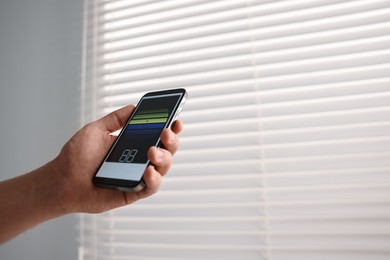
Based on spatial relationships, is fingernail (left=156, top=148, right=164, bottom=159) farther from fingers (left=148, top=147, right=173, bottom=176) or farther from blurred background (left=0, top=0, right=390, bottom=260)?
blurred background (left=0, top=0, right=390, bottom=260)

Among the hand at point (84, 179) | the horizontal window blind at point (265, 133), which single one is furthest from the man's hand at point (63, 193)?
the horizontal window blind at point (265, 133)

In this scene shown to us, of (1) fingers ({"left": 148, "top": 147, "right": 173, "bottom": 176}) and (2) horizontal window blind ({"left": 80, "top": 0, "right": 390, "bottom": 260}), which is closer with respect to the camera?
(1) fingers ({"left": 148, "top": 147, "right": 173, "bottom": 176})

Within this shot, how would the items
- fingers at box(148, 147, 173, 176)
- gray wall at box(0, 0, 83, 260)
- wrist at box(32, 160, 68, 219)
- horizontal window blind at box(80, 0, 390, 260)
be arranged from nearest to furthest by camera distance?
fingers at box(148, 147, 173, 176) < wrist at box(32, 160, 68, 219) < horizontal window blind at box(80, 0, 390, 260) < gray wall at box(0, 0, 83, 260)

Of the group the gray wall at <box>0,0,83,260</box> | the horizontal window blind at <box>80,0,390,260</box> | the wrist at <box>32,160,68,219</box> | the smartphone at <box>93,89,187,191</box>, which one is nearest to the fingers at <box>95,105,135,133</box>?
the smartphone at <box>93,89,187,191</box>

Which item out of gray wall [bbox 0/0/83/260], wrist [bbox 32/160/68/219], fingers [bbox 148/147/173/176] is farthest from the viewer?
gray wall [bbox 0/0/83/260]

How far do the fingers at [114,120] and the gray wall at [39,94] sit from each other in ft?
1.48

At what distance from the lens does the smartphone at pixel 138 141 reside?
633mm

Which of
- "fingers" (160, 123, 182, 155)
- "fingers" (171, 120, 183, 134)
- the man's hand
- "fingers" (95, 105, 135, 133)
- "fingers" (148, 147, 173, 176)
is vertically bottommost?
the man's hand

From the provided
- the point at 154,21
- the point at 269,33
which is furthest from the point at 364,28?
the point at 154,21

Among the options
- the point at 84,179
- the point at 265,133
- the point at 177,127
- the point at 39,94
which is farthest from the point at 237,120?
the point at 39,94

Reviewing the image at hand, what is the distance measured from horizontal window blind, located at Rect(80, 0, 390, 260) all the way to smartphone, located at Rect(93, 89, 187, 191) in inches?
11.7

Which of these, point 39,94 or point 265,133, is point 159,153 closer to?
point 265,133

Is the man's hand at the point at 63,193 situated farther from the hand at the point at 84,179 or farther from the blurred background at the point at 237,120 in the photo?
the blurred background at the point at 237,120

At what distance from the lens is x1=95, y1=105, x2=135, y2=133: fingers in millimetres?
771
